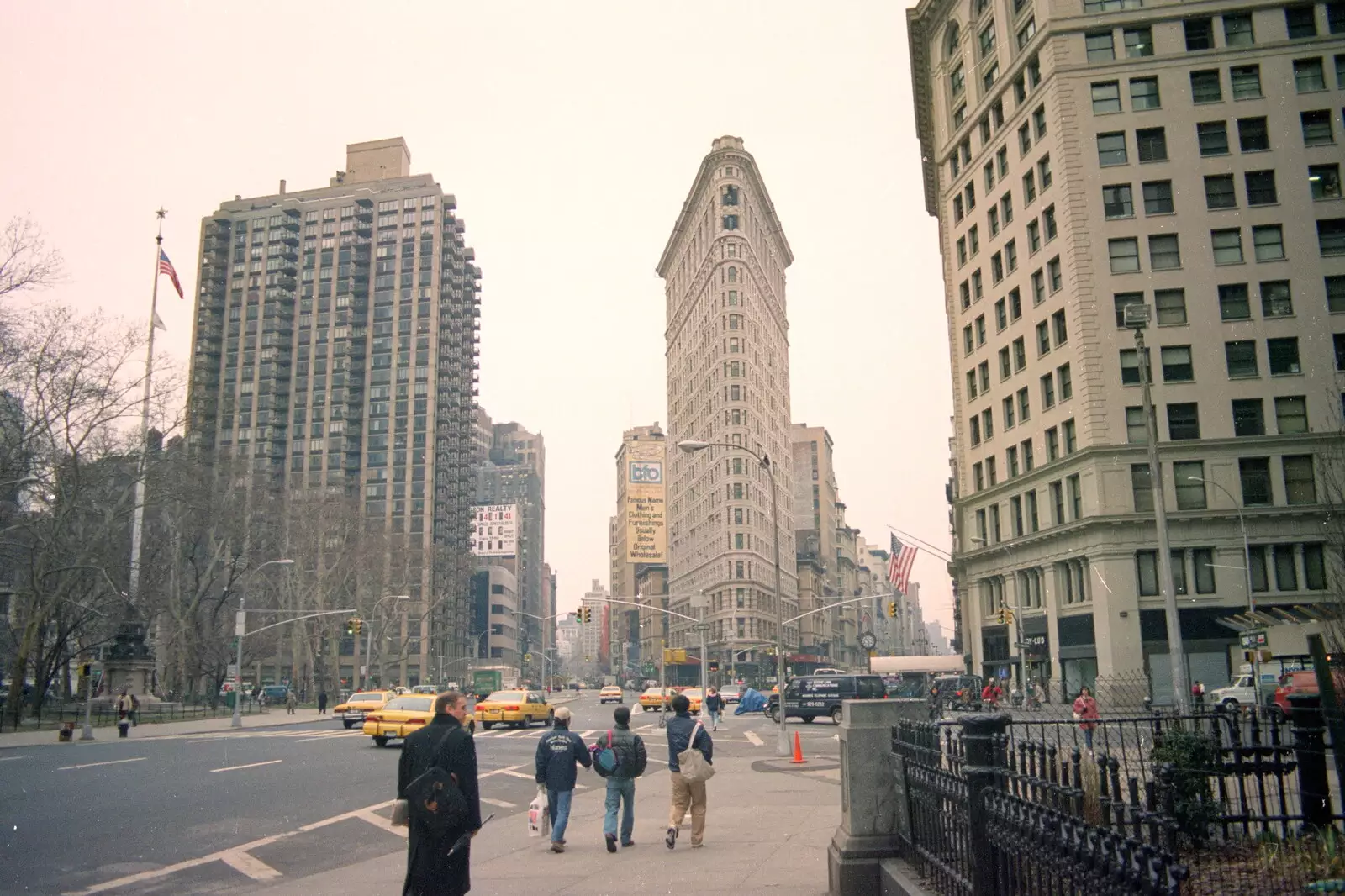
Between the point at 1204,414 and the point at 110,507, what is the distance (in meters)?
49.8

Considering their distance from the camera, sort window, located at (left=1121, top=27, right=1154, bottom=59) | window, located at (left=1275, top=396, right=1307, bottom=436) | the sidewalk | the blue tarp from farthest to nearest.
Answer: the blue tarp < window, located at (left=1121, top=27, right=1154, bottom=59) < window, located at (left=1275, top=396, right=1307, bottom=436) < the sidewalk

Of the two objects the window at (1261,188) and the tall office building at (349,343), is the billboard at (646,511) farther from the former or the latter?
the tall office building at (349,343)

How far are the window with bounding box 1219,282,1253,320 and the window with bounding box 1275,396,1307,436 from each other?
3.95 metres

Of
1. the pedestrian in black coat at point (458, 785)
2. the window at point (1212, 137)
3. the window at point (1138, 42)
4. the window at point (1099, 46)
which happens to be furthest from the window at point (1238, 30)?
the pedestrian in black coat at point (458, 785)

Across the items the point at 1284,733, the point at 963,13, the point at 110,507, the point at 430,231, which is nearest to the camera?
the point at 1284,733

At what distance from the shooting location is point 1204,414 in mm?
43938

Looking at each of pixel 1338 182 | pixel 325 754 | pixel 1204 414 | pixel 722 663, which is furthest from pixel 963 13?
pixel 722 663

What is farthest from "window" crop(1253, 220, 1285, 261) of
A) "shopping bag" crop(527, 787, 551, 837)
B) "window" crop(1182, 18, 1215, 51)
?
"shopping bag" crop(527, 787, 551, 837)

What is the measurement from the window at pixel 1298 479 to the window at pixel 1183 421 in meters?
3.74

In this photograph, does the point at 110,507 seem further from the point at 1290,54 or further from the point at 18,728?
the point at 1290,54

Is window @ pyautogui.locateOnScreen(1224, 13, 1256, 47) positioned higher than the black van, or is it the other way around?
window @ pyautogui.locateOnScreen(1224, 13, 1256, 47)

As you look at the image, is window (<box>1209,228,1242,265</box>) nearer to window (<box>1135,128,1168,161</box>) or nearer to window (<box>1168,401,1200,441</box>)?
window (<box>1135,128,1168,161</box>)

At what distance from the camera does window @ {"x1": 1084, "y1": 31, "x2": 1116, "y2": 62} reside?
47.2 m

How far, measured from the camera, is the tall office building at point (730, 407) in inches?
4215
